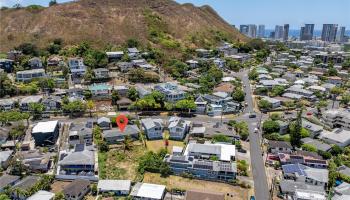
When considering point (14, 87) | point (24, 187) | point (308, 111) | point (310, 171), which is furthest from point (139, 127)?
point (308, 111)

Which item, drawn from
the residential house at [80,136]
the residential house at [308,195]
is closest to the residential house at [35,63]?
the residential house at [80,136]

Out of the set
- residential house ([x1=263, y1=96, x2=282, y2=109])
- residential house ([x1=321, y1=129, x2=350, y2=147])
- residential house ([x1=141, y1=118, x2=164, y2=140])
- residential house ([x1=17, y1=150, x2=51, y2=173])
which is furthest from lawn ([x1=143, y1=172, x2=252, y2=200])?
residential house ([x1=263, y1=96, x2=282, y2=109])

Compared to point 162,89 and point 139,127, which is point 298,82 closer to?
point 162,89

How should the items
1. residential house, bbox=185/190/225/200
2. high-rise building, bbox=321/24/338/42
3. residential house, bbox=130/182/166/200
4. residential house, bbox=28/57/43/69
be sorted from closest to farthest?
residential house, bbox=185/190/225/200
residential house, bbox=130/182/166/200
residential house, bbox=28/57/43/69
high-rise building, bbox=321/24/338/42

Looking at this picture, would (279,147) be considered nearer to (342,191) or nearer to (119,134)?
(342,191)

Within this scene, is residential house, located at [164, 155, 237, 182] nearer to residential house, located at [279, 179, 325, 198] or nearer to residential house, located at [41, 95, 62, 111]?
residential house, located at [279, 179, 325, 198]

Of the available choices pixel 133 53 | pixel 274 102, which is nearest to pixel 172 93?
pixel 274 102
